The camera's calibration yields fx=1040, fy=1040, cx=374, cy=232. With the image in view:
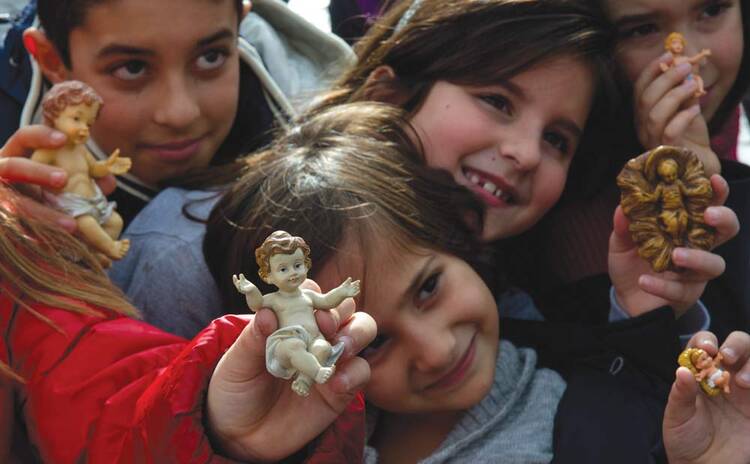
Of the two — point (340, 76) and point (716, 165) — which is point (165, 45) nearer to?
point (340, 76)

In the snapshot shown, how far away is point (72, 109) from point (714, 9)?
151 centimetres

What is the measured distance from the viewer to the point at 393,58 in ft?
8.26

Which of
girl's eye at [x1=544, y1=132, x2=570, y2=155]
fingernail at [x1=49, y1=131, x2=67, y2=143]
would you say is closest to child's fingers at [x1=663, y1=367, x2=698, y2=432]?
girl's eye at [x1=544, y1=132, x2=570, y2=155]

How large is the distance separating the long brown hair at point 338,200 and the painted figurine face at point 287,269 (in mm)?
561

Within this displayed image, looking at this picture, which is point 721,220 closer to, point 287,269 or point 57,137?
point 287,269

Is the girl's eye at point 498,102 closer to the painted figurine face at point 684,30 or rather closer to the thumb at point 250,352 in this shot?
the painted figurine face at point 684,30

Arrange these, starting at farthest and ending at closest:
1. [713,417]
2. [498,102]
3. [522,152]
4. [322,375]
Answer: [498,102]
[522,152]
[713,417]
[322,375]

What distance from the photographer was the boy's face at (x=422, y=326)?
6.08ft

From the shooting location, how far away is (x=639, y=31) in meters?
2.44

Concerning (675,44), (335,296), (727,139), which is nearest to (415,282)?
(335,296)

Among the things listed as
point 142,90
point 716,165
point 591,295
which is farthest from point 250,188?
point 716,165

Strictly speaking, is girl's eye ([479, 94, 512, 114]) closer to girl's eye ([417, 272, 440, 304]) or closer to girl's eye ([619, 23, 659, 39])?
girl's eye ([619, 23, 659, 39])

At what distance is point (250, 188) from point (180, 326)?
13.2 inches

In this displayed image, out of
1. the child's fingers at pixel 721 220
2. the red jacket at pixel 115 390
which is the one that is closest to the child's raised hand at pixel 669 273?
the child's fingers at pixel 721 220
